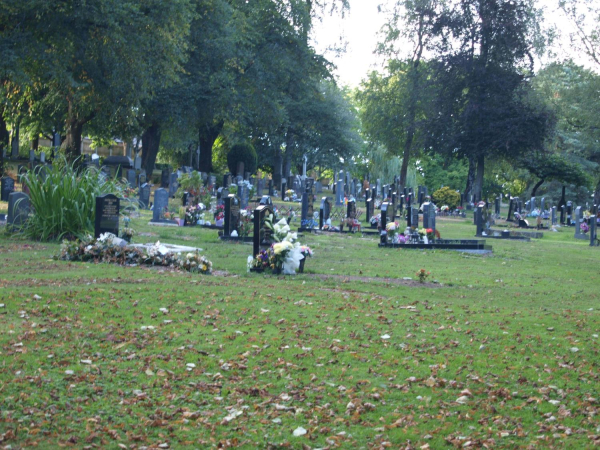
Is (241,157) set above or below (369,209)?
above

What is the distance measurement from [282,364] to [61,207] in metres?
10.6

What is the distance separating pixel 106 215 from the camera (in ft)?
51.0

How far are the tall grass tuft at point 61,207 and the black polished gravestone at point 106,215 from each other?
0.99 meters

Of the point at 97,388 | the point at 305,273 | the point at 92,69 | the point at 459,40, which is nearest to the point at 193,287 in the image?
the point at 305,273

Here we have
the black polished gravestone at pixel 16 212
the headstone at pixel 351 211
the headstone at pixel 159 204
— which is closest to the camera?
the black polished gravestone at pixel 16 212

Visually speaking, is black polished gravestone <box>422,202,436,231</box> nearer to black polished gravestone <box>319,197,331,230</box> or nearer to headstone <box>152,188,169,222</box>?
black polished gravestone <box>319,197,331,230</box>

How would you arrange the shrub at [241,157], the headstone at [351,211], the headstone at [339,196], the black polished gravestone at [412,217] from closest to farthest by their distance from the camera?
the headstone at [351,211] < the black polished gravestone at [412,217] < the headstone at [339,196] < the shrub at [241,157]

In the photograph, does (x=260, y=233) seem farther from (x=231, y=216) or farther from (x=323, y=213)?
(x=323, y=213)

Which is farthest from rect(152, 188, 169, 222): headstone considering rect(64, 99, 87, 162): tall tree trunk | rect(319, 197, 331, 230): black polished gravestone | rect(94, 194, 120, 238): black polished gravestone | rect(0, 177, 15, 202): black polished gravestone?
rect(64, 99, 87, 162): tall tree trunk

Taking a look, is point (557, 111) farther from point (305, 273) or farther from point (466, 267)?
point (305, 273)

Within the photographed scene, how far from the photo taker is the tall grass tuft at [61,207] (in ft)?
54.9

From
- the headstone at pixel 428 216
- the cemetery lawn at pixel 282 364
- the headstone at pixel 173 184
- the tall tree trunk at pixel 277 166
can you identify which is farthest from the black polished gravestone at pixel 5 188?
the tall tree trunk at pixel 277 166

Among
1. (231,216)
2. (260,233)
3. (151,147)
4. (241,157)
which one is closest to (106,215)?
(260,233)

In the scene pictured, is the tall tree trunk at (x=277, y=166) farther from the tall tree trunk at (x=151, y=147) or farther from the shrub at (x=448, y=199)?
the shrub at (x=448, y=199)
